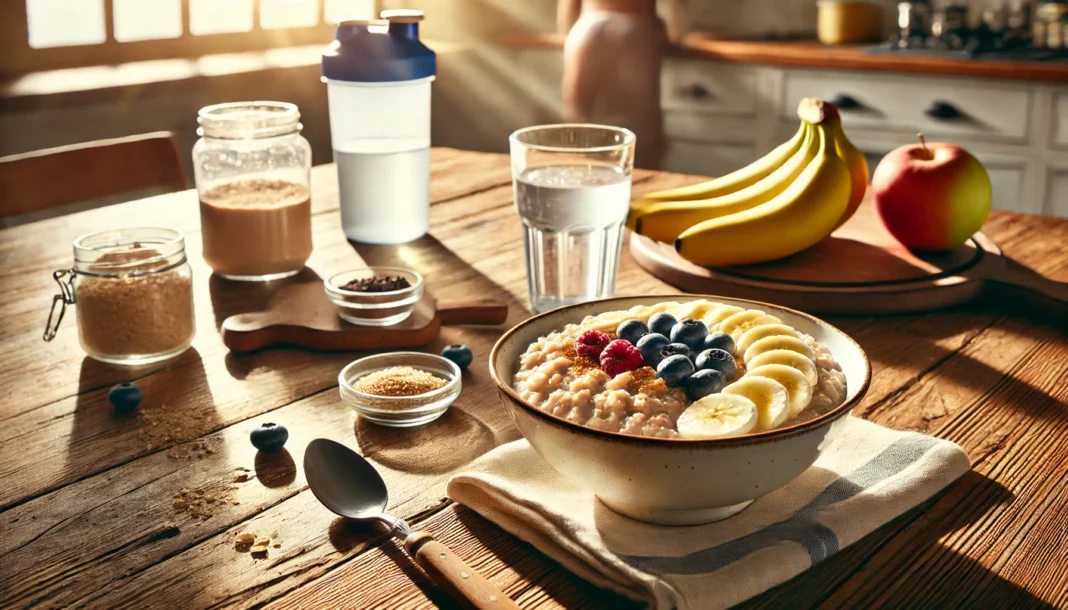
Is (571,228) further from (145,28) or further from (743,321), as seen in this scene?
(145,28)

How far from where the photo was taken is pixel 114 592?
26.0 inches

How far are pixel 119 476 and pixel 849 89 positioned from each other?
3.03 metres

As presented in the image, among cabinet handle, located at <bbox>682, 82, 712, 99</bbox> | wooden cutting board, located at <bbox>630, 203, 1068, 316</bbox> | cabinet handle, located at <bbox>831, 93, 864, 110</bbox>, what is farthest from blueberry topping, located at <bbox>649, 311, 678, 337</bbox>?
cabinet handle, located at <bbox>682, 82, 712, 99</bbox>

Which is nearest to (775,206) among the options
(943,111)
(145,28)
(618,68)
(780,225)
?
(780,225)

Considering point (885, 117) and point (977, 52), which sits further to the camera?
point (885, 117)

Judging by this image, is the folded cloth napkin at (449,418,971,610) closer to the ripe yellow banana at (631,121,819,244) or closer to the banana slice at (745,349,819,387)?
the banana slice at (745,349,819,387)

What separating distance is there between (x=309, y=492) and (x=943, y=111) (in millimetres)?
2901

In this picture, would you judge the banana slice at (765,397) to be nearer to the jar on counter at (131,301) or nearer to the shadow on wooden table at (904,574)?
the shadow on wooden table at (904,574)

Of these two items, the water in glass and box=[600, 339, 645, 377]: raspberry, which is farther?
the water in glass

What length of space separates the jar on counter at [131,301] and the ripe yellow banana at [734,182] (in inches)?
25.7

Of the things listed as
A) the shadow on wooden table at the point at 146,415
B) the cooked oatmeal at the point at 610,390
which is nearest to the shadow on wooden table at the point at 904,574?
the cooked oatmeal at the point at 610,390

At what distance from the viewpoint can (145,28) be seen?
3.42 m

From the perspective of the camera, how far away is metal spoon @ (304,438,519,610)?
614mm

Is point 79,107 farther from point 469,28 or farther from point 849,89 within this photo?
point 849,89
